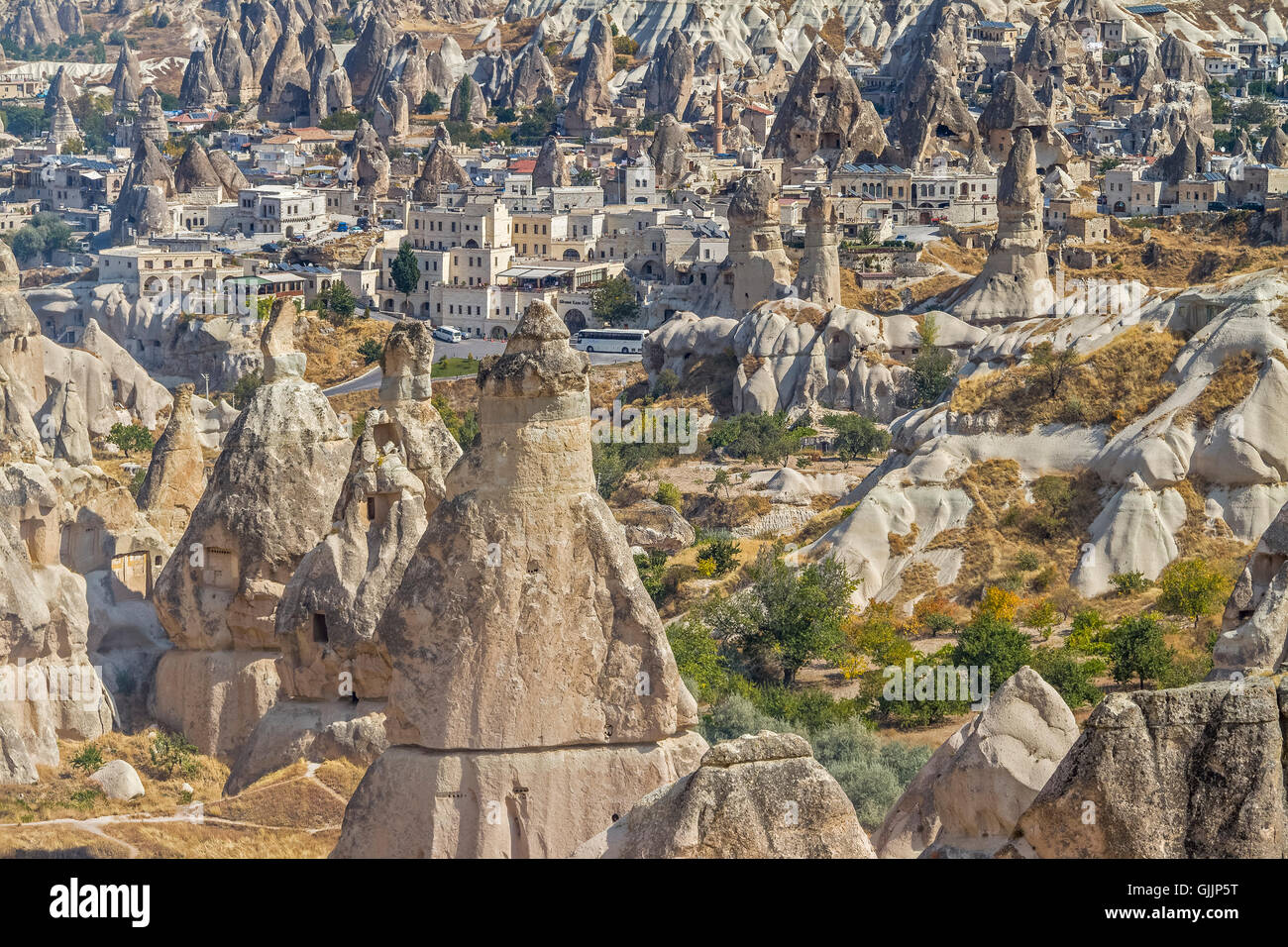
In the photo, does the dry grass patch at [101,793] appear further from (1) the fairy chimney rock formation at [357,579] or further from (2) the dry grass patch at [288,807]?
(1) the fairy chimney rock formation at [357,579]

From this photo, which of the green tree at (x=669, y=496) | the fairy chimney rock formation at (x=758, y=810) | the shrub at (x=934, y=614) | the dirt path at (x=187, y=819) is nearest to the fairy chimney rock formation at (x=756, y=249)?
the green tree at (x=669, y=496)

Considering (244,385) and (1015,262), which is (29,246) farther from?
(1015,262)

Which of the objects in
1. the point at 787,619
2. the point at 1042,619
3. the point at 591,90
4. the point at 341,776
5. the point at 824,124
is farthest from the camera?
the point at 591,90

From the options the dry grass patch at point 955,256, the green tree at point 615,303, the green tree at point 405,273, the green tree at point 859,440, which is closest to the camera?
the green tree at point 859,440

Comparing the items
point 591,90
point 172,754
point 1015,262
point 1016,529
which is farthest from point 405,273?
point 172,754

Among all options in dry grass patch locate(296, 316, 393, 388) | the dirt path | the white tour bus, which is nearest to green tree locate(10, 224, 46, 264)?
dry grass patch locate(296, 316, 393, 388)
